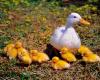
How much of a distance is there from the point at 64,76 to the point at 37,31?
1.87m

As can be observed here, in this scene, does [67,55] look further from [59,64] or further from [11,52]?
[11,52]

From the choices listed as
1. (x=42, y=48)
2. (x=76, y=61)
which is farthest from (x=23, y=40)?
(x=76, y=61)

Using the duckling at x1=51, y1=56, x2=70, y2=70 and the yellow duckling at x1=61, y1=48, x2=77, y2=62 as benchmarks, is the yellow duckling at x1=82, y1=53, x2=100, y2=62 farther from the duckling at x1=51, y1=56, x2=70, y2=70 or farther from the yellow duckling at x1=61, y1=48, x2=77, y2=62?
the duckling at x1=51, y1=56, x2=70, y2=70

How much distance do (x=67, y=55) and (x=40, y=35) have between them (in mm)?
1403

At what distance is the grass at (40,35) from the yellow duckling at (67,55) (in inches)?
4.2

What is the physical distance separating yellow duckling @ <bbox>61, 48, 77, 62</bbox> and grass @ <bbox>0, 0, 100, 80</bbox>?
0.11m

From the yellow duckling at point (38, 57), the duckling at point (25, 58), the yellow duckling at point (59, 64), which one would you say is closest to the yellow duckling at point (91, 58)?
the yellow duckling at point (59, 64)

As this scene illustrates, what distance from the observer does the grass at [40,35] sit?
16.8 feet

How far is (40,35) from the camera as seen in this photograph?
21.8 ft

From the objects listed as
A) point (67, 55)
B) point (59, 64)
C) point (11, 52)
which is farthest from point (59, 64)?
point (11, 52)

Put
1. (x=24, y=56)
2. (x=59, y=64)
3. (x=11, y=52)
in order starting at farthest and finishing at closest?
(x=11, y=52) < (x=24, y=56) < (x=59, y=64)

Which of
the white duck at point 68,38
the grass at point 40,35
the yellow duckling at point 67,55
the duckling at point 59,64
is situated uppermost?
the white duck at point 68,38

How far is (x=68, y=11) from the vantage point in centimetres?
800

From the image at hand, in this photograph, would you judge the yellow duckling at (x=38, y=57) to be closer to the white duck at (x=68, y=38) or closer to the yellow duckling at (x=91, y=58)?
the white duck at (x=68, y=38)
